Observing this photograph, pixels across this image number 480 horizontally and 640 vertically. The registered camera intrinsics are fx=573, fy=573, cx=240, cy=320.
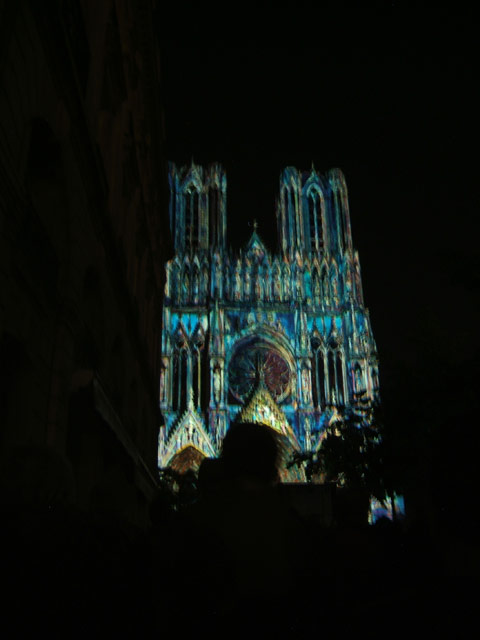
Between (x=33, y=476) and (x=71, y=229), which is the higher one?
(x=71, y=229)

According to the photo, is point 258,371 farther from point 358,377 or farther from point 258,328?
point 358,377

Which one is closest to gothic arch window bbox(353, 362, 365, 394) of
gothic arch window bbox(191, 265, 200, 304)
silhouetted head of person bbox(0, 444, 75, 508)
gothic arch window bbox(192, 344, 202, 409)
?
gothic arch window bbox(192, 344, 202, 409)

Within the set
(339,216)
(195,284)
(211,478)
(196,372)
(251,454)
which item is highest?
(339,216)

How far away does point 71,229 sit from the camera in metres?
9.84

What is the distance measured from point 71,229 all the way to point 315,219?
143 ft

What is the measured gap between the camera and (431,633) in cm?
221

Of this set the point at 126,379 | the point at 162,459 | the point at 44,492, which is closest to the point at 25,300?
the point at 44,492

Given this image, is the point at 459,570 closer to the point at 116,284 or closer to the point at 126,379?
the point at 116,284

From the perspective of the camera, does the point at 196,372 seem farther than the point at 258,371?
Yes

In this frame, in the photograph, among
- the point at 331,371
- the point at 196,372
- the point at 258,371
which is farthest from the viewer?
the point at 331,371

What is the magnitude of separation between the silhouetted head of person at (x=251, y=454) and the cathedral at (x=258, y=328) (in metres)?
38.1

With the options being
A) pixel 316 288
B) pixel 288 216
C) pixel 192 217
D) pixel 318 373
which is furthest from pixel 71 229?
pixel 288 216

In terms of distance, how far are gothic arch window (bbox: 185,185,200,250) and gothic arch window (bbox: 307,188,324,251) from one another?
32.7 feet

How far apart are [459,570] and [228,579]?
1.04 meters
